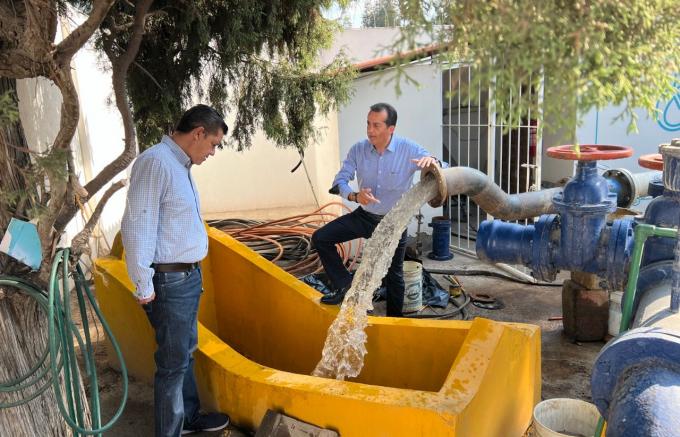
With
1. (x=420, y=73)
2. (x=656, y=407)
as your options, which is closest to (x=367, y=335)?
(x=656, y=407)

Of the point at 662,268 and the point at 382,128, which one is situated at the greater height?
the point at 382,128

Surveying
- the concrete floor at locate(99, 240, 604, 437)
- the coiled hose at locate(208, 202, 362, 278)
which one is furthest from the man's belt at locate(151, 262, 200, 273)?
the coiled hose at locate(208, 202, 362, 278)

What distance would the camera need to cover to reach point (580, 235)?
3035mm

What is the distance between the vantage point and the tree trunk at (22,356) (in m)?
2.23

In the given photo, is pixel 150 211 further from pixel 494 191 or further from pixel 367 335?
pixel 494 191

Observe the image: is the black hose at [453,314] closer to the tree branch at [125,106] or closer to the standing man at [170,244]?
the standing man at [170,244]

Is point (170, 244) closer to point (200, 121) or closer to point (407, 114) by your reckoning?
point (200, 121)

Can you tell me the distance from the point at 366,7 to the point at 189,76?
2617 mm

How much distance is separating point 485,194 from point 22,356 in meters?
2.46

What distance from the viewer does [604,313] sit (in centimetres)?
409

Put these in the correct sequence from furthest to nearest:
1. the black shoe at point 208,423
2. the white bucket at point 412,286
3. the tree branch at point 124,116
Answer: the white bucket at point 412,286
the black shoe at point 208,423
the tree branch at point 124,116

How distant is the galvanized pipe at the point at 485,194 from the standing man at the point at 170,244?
1157mm

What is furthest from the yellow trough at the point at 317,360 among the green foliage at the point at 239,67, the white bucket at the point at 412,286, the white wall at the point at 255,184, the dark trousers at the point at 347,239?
the white wall at the point at 255,184

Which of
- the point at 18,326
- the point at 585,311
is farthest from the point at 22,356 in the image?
the point at 585,311
